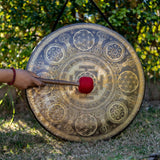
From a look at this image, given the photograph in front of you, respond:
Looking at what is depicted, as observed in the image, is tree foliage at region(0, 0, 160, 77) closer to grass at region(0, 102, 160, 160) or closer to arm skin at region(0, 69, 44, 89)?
grass at region(0, 102, 160, 160)

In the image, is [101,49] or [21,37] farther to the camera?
[21,37]

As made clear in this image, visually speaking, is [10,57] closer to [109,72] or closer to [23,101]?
[23,101]

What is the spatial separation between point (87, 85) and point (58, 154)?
0.65 meters

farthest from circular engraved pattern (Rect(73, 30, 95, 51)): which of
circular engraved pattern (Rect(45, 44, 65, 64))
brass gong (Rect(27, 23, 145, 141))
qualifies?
circular engraved pattern (Rect(45, 44, 65, 64))

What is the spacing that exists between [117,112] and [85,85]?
0.42m

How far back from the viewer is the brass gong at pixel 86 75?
230cm

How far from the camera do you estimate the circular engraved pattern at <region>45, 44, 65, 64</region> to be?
2.34 meters

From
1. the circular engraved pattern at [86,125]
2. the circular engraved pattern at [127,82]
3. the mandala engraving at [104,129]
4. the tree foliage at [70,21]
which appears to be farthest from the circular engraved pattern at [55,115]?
the tree foliage at [70,21]

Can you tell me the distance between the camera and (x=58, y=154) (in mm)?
2139

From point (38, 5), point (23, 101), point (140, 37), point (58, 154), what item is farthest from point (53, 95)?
point (140, 37)

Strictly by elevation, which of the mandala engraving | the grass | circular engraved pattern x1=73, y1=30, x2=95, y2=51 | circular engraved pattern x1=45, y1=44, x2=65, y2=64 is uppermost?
circular engraved pattern x1=73, y1=30, x2=95, y2=51

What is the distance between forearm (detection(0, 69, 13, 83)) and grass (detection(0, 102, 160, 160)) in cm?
65

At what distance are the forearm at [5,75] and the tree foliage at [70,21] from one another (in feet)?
4.07

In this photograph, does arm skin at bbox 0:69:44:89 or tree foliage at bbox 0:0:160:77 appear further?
tree foliage at bbox 0:0:160:77
